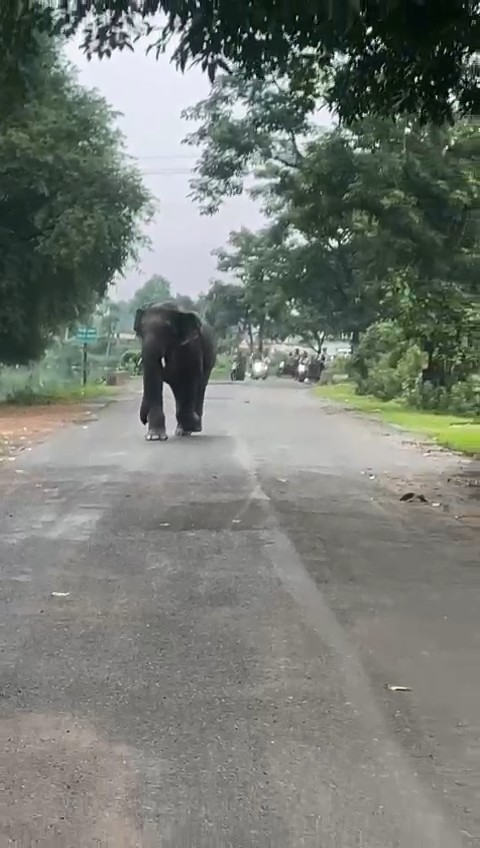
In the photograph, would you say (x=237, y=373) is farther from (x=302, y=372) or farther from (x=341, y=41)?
(x=341, y=41)

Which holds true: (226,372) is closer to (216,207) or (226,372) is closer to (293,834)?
(216,207)

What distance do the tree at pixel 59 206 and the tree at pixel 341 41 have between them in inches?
723

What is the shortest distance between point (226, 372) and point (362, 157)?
1627 inches

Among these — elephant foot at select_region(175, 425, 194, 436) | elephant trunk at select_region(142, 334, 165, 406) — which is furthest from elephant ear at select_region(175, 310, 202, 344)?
elephant foot at select_region(175, 425, 194, 436)

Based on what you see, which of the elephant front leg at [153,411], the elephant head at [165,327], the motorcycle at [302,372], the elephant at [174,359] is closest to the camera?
the elephant front leg at [153,411]

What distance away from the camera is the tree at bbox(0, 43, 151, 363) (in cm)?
3134

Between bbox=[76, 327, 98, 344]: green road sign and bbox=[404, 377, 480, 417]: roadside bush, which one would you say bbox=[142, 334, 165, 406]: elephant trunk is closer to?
bbox=[404, 377, 480, 417]: roadside bush

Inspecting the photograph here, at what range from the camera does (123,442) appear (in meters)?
19.2

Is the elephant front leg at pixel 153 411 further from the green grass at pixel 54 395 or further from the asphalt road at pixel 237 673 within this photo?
the green grass at pixel 54 395

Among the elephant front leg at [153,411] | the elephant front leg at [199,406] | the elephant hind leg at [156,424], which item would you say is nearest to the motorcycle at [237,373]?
the elephant front leg at [199,406]

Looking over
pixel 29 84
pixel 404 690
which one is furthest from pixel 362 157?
pixel 404 690

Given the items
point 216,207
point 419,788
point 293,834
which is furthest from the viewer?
point 216,207

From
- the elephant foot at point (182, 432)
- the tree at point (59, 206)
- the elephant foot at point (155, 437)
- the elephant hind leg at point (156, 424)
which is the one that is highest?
the tree at point (59, 206)

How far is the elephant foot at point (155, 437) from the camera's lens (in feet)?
63.8
